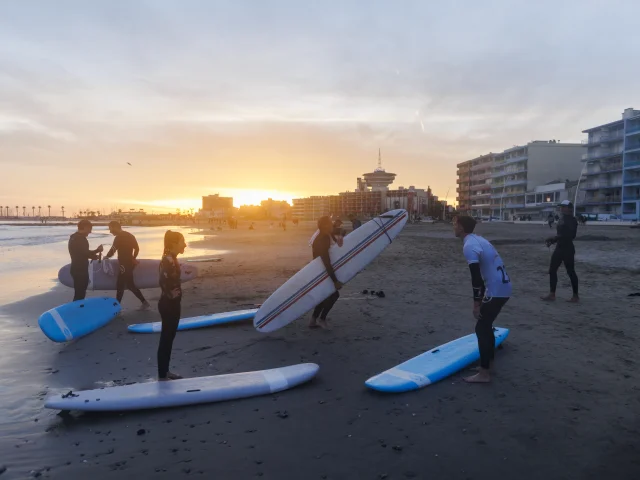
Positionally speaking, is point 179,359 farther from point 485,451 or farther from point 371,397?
point 485,451

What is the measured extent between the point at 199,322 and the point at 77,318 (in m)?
1.97

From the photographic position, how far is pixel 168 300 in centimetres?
476

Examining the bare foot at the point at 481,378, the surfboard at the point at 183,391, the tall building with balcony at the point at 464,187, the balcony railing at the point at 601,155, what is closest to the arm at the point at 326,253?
the surfboard at the point at 183,391

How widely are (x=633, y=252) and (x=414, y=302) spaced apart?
15524mm

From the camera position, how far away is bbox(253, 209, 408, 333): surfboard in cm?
716

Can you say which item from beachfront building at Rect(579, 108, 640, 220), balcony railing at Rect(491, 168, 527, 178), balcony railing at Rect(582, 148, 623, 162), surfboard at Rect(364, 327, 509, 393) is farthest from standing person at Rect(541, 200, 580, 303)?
balcony railing at Rect(491, 168, 527, 178)

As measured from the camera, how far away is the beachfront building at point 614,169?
63469 millimetres

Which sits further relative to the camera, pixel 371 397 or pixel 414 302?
pixel 414 302

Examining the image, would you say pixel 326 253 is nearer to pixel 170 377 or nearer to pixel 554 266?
pixel 170 377

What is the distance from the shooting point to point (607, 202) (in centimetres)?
6775

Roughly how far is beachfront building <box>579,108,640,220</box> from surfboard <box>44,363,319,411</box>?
69.2 metres

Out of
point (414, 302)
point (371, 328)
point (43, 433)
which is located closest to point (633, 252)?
point (414, 302)

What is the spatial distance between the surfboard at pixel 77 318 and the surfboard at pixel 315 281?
2.91 metres

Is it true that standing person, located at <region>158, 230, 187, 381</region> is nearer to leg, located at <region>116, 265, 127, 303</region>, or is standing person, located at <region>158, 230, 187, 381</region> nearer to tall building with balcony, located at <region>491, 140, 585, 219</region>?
leg, located at <region>116, 265, 127, 303</region>
